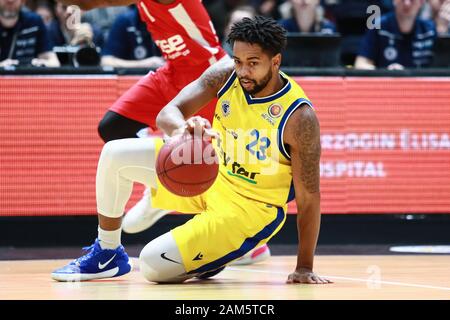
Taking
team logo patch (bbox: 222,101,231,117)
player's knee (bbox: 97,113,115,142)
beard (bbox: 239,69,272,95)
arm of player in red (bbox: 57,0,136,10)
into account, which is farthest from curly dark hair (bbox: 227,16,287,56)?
player's knee (bbox: 97,113,115,142)

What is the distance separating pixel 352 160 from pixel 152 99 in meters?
2.05

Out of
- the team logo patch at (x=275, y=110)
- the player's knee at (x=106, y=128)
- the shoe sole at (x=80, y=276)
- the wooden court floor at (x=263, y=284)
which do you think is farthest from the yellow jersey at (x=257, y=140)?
the player's knee at (x=106, y=128)

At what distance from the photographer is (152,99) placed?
604 centimetres

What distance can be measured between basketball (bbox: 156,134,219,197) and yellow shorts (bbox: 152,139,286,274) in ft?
1.17

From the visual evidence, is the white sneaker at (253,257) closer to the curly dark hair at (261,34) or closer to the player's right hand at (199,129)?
the curly dark hair at (261,34)

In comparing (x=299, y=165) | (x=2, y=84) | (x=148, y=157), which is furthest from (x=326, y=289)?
(x=2, y=84)

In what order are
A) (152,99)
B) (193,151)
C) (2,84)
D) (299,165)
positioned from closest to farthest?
1. (193,151)
2. (299,165)
3. (152,99)
4. (2,84)

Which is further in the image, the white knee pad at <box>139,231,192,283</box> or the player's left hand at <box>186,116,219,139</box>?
the white knee pad at <box>139,231,192,283</box>

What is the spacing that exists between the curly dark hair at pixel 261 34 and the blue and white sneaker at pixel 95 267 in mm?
1288

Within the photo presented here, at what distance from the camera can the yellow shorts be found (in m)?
4.72

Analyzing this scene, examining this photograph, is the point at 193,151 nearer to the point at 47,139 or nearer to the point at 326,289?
the point at 326,289

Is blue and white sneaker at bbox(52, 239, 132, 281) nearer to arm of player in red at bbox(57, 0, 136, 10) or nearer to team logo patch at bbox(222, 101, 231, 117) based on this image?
team logo patch at bbox(222, 101, 231, 117)

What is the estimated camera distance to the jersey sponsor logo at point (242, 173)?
4.76m

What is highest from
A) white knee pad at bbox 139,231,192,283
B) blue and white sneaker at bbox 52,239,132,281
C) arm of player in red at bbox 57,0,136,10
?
arm of player in red at bbox 57,0,136,10
